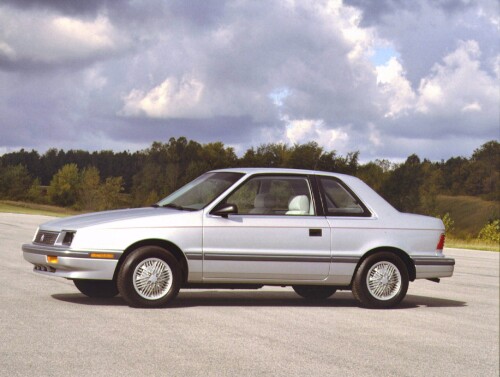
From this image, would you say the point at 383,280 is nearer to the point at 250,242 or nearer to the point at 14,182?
the point at 250,242

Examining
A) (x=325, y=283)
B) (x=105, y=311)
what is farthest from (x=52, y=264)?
(x=325, y=283)

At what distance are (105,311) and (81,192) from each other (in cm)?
12594

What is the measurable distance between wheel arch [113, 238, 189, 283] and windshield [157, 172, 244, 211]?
0.54m

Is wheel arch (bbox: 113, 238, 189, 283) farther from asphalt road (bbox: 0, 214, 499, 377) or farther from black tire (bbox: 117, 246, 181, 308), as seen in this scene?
asphalt road (bbox: 0, 214, 499, 377)

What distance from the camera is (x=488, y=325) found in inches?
384

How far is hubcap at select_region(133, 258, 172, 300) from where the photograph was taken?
10.2 m

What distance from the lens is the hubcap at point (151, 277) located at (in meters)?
10.2

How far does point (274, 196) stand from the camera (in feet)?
36.2

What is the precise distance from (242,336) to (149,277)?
2278 mm

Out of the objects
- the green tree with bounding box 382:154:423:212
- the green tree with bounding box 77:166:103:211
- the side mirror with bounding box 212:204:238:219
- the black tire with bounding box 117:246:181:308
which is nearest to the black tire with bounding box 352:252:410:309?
the side mirror with bounding box 212:204:238:219

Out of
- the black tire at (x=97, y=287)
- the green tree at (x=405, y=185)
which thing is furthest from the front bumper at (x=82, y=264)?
the green tree at (x=405, y=185)

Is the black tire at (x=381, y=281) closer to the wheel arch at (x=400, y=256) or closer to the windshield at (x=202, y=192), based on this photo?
the wheel arch at (x=400, y=256)

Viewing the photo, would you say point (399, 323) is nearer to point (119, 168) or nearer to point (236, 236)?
point (236, 236)

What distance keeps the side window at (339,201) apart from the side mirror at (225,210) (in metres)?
1.31
